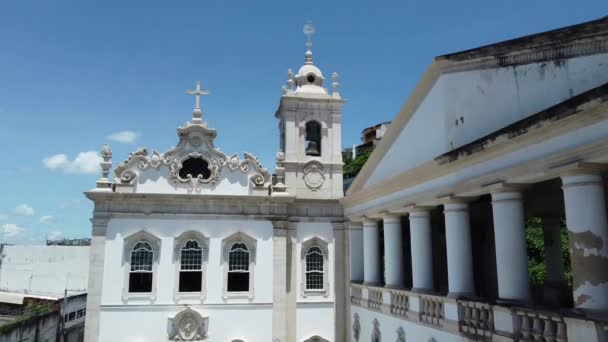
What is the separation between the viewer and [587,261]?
8.02 meters

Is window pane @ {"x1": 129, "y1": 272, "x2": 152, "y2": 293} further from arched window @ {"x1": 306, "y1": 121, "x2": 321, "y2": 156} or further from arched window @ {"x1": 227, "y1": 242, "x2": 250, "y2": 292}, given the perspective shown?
arched window @ {"x1": 306, "y1": 121, "x2": 321, "y2": 156}

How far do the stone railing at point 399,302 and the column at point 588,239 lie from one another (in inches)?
249

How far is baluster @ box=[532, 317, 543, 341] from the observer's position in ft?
28.0

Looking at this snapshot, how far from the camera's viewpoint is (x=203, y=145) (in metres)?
19.6

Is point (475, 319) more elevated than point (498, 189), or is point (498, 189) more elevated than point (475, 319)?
point (498, 189)

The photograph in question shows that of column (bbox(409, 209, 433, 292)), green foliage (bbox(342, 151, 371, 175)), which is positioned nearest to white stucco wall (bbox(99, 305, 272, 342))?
column (bbox(409, 209, 433, 292))

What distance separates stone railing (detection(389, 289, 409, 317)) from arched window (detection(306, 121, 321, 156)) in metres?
7.81

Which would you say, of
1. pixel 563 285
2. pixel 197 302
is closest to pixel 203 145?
pixel 197 302

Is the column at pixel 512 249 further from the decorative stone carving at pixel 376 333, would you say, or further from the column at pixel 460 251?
the decorative stone carving at pixel 376 333

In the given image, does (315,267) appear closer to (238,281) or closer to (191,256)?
(238,281)

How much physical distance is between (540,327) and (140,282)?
14064 mm

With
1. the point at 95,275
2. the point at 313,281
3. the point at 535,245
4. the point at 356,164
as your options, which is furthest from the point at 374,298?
the point at 356,164

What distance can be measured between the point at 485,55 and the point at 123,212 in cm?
1363

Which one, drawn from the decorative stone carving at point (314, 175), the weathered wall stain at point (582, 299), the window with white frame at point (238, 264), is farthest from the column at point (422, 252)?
the window with white frame at point (238, 264)
